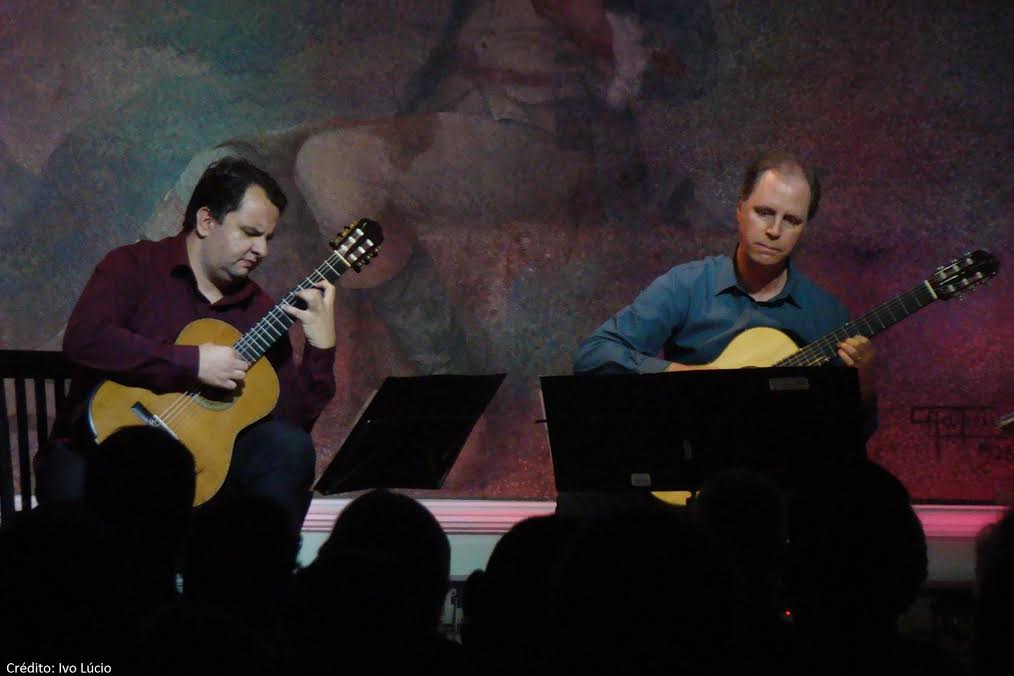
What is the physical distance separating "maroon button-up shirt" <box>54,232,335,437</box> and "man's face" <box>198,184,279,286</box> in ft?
0.24

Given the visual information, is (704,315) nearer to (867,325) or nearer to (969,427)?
(867,325)

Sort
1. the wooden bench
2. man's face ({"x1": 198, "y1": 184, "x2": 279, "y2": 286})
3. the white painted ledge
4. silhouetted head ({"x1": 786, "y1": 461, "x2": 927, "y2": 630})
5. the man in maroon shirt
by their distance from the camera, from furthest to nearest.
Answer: the white painted ledge → man's face ({"x1": 198, "y1": 184, "x2": 279, "y2": 286}) → the wooden bench → the man in maroon shirt → silhouetted head ({"x1": 786, "y1": 461, "x2": 927, "y2": 630})

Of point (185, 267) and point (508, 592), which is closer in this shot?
point (508, 592)

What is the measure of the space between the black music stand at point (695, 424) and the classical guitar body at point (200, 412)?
1.04 meters

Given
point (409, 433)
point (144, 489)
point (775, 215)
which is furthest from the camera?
point (775, 215)

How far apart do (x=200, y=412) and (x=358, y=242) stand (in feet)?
2.57

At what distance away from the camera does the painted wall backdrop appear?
5234 mm

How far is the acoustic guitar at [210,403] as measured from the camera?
3.87 meters

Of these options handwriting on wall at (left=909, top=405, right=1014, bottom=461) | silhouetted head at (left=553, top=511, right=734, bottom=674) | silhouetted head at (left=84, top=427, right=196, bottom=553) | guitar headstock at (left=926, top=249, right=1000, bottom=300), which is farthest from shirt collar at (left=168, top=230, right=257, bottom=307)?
handwriting on wall at (left=909, top=405, right=1014, bottom=461)

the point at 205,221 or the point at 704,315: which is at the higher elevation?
the point at 205,221

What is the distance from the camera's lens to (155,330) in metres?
4.05

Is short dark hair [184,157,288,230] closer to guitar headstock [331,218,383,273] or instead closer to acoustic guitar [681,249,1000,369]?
guitar headstock [331,218,383,273]

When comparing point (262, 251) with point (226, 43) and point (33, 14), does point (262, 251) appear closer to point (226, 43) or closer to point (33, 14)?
point (226, 43)

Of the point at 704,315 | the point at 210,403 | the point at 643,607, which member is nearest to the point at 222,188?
the point at 210,403
